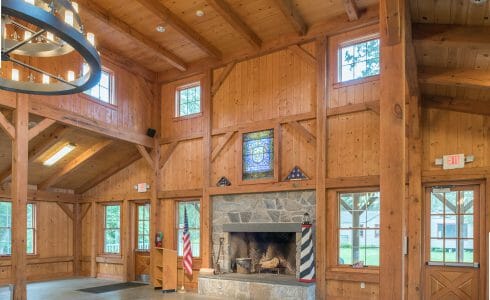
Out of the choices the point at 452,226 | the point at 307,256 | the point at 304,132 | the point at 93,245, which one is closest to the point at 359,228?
the point at 307,256

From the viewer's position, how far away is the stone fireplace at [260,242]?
23.4 ft

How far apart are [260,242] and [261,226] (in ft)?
2.34

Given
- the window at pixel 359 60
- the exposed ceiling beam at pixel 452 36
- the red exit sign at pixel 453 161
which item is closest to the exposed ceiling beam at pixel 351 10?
the window at pixel 359 60

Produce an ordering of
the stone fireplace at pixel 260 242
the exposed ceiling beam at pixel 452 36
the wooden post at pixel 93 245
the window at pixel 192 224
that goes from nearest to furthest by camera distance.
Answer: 1. the exposed ceiling beam at pixel 452 36
2. the stone fireplace at pixel 260 242
3. the window at pixel 192 224
4. the wooden post at pixel 93 245

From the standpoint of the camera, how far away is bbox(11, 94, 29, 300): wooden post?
615cm

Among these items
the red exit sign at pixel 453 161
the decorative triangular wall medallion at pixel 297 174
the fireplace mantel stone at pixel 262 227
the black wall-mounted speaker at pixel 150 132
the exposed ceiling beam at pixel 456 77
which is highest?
the exposed ceiling beam at pixel 456 77

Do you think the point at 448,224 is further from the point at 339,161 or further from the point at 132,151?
the point at 132,151

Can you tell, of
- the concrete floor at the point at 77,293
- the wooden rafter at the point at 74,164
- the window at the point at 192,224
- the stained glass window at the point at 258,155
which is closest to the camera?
the concrete floor at the point at 77,293

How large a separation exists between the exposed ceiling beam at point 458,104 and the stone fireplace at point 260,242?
2.45 meters

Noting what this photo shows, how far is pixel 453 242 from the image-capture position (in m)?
6.29

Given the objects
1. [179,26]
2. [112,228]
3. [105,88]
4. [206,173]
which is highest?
[179,26]

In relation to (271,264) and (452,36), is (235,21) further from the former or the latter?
(271,264)

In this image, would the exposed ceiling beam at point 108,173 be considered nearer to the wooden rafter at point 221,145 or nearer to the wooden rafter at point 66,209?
the wooden rafter at point 66,209

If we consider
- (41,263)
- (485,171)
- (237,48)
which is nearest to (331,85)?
(237,48)
